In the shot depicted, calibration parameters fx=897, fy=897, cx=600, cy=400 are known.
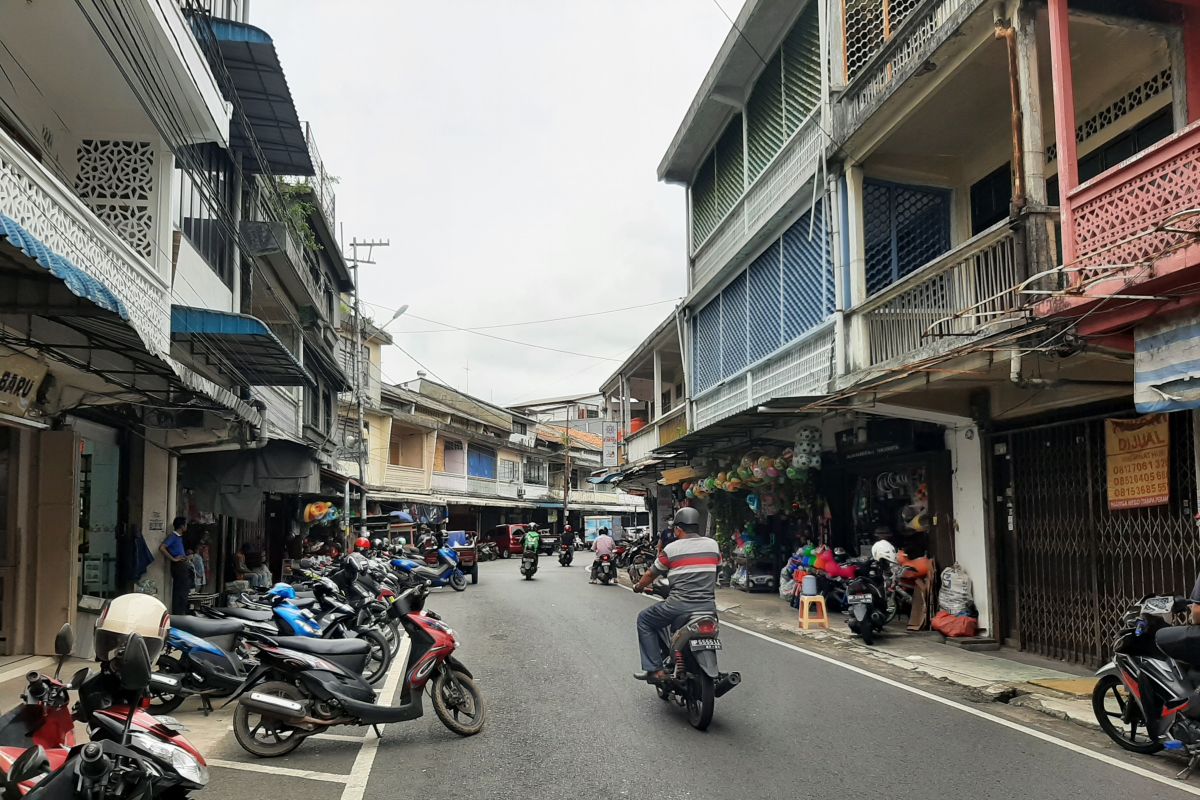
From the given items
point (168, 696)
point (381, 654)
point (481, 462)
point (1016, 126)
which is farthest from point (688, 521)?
point (481, 462)

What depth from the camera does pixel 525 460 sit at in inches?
2205

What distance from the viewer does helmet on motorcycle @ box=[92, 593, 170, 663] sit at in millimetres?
4039

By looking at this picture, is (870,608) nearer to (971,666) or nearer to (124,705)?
(971,666)

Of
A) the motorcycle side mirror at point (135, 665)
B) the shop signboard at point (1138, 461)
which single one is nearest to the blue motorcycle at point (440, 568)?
the shop signboard at point (1138, 461)

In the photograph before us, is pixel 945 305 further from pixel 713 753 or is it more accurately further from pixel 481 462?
pixel 481 462

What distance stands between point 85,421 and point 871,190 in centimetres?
1060

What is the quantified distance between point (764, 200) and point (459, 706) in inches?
430

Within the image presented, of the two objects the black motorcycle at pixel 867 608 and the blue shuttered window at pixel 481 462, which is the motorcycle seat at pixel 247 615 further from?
the blue shuttered window at pixel 481 462

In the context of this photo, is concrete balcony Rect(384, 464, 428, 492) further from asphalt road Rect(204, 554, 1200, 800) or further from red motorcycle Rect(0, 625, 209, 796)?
red motorcycle Rect(0, 625, 209, 796)

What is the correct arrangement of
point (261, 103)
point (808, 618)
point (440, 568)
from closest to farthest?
1. point (808, 618)
2. point (261, 103)
3. point (440, 568)

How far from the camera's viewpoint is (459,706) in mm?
6762

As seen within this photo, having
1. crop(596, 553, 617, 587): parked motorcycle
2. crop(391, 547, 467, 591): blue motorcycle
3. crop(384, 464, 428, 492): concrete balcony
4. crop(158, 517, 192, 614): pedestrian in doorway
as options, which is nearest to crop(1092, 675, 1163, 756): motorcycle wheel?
crop(158, 517, 192, 614): pedestrian in doorway

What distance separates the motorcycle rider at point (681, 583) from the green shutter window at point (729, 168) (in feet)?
34.4

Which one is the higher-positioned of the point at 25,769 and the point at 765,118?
the point at 765,118
